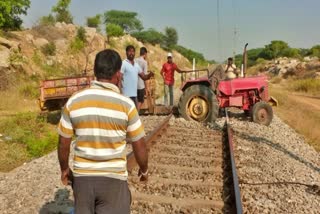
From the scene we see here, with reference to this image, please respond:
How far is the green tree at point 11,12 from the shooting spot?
2973 centimetres

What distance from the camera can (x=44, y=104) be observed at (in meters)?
13.0

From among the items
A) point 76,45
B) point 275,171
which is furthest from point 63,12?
point 275,171

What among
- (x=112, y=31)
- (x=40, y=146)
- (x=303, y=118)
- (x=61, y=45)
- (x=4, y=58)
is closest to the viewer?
(x=40, y=146)

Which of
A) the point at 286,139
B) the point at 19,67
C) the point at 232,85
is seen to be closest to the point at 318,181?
the point at 286,139

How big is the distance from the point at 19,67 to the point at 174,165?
20.8 meters

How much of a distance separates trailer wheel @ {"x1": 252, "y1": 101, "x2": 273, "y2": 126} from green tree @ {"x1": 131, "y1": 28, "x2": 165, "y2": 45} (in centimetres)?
8212

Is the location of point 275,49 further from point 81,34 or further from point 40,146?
point 40,146

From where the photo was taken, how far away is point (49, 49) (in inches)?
1417

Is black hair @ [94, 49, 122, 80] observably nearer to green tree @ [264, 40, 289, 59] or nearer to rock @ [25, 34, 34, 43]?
rock @ [25, 34, 34, 43]

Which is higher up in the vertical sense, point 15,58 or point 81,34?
point 81,34

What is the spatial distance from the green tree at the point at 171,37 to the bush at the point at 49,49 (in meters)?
70.4

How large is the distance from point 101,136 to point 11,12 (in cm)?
3159

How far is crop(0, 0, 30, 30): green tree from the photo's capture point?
29734 mm

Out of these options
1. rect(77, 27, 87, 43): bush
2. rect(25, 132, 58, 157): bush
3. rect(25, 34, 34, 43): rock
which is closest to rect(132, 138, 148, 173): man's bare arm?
rect(25, 132, 58, 157): bush
